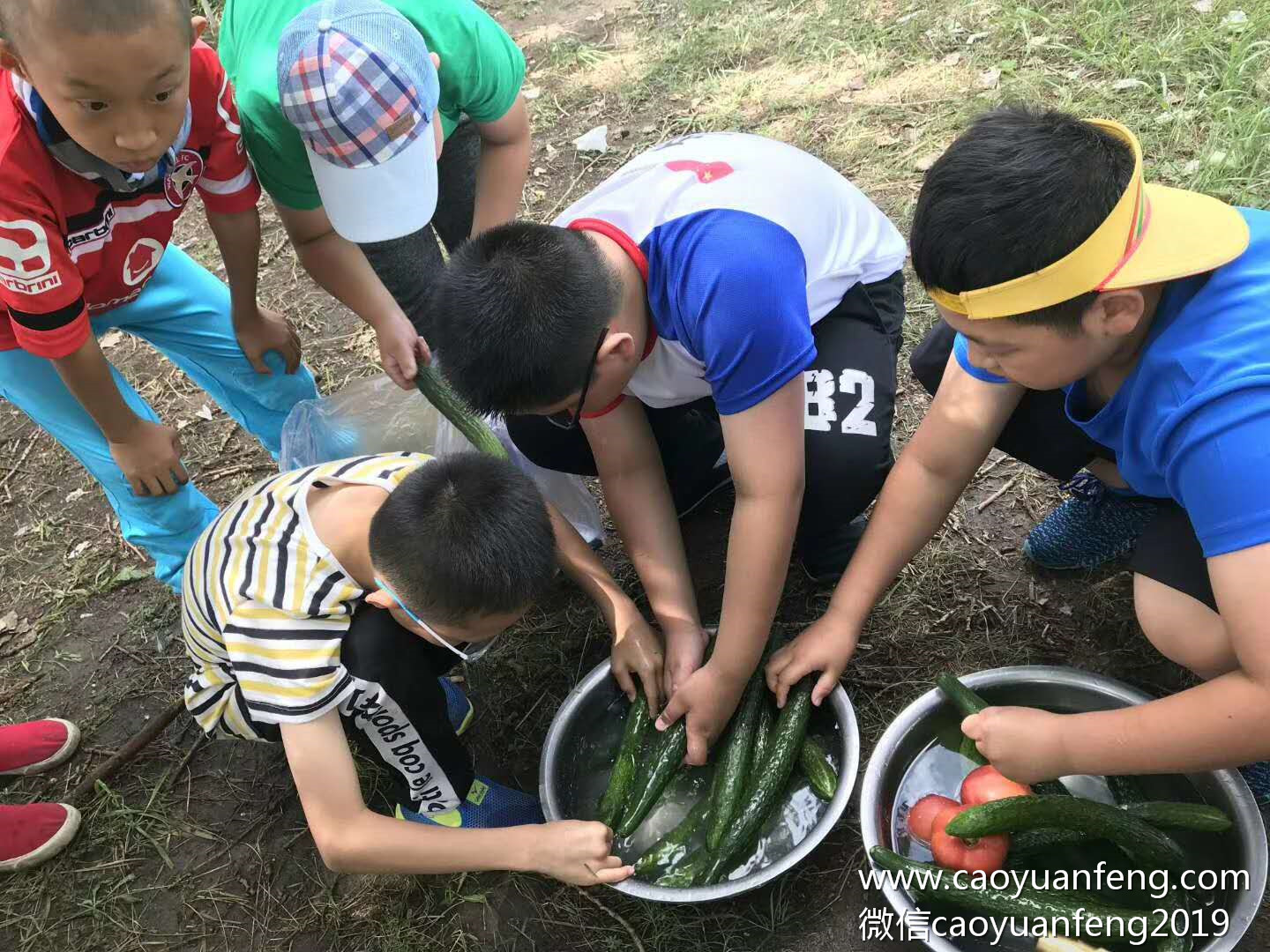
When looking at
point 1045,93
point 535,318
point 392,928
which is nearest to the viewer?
point 535,318

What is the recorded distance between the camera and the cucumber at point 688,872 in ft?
7.63

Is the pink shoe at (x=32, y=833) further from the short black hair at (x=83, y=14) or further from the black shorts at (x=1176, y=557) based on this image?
the black shorts at (x=1176, y=557)

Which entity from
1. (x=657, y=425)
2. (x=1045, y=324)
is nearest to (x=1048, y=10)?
(x=657, y=425)

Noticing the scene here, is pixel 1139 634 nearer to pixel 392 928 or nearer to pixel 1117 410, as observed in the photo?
pixel 1117 410

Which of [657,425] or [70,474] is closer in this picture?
[657,425]

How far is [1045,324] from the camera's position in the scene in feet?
5.92

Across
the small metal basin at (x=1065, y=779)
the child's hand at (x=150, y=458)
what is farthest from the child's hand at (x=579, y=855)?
the child's hand at (x=150, y=458)

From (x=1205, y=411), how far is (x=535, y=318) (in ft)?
4.11

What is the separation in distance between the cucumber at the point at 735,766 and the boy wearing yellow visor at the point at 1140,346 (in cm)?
55

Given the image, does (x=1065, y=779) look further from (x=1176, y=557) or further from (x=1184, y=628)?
(x=1176, y=557)

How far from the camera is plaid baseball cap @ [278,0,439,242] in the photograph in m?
2.39

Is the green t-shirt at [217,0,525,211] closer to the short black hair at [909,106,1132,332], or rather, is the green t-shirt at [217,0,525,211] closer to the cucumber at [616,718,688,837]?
the short black hair at [909,106,1132,332]

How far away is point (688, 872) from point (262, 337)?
2.09 m


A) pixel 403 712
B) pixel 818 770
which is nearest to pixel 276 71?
pixel 403 712
